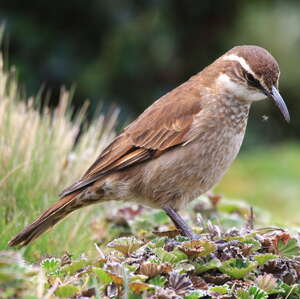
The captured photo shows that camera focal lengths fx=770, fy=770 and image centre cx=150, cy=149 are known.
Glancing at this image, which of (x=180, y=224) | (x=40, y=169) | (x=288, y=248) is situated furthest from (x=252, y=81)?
(x=40, y=169)

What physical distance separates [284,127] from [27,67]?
550cm

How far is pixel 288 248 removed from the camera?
439 centimetres

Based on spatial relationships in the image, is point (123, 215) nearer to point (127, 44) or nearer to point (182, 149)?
point (182, 149)

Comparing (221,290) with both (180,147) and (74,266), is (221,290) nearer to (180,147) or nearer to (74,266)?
(74,266)

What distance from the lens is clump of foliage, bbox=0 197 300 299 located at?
361 centimetres

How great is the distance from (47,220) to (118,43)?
5597mm

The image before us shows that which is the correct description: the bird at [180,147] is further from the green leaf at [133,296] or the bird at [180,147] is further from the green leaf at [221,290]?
the green leaf at [133,296]

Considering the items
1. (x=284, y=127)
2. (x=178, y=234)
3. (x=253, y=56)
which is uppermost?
(x=253, y=56)

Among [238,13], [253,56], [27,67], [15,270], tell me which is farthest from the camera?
[238,13]

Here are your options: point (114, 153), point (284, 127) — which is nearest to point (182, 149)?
point (114, 153)

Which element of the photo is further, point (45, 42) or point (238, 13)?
point (238, 13)

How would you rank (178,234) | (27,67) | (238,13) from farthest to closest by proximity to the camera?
(238,13), (27,67), (178,234)

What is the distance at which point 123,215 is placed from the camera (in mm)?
6176

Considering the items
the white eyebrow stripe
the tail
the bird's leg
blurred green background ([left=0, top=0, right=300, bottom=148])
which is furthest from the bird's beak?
blurred green background ([left=0, top=0, right=300, bottom=148])
